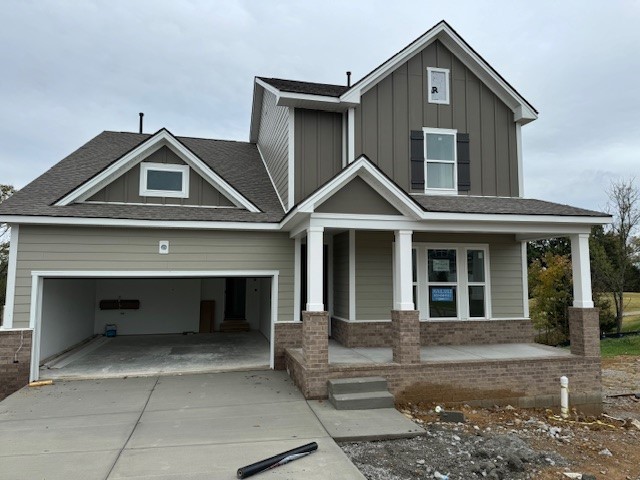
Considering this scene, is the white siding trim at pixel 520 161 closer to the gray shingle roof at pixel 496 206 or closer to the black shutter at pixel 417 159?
the gray shingle roof at pixel 496 206

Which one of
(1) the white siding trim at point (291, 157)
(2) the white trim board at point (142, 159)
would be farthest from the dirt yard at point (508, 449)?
(2) the white trim board at point (142, 159)

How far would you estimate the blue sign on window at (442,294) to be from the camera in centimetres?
954

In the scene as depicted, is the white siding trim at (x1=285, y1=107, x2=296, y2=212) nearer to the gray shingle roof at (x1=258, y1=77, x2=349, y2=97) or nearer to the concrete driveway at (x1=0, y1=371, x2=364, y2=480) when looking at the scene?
the gray shingle roof at (x1=258, y1=77, x2=349, y2=97)

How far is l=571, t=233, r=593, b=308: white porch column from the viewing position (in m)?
8.00

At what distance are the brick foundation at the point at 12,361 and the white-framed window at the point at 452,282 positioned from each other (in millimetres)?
8031

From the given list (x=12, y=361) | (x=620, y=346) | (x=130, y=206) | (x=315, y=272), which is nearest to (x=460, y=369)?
(x=315, y=272)

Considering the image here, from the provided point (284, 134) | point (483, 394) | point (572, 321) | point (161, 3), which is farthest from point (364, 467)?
point (161, 3)

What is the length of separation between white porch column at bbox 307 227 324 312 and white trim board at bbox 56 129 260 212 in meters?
2.46

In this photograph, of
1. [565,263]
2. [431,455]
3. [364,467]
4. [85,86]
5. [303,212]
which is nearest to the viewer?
[364,467]

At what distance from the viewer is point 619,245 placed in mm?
18062

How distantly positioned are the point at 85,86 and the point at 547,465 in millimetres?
18292

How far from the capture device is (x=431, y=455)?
15.8 feet

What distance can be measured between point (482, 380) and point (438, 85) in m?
6.87

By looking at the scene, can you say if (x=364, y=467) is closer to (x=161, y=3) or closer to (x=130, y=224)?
(x=130, y=224)
